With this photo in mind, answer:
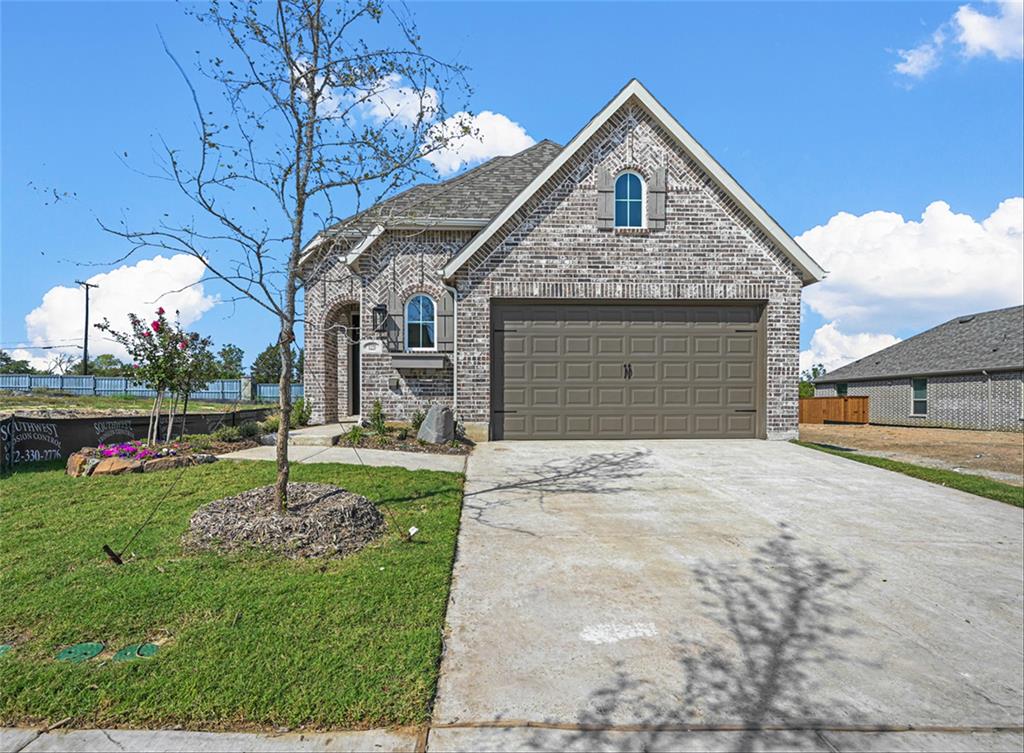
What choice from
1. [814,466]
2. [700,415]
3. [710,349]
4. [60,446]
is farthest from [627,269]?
[60,446]

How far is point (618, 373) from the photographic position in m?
11.7

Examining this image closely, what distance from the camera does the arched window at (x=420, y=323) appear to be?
12.8 metres

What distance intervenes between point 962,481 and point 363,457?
376 inches

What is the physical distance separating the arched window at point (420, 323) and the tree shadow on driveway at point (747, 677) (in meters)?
9.46

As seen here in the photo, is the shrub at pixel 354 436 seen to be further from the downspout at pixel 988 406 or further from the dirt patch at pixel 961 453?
the downspout at pixel 988 406

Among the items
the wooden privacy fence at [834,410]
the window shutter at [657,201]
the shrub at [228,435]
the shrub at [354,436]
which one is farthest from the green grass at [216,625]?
the wooden privacy fence at [834,410]

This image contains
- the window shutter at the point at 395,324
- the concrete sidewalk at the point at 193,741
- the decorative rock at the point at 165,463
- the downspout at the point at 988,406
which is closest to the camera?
the concrete sidewalk at the point at 193,741

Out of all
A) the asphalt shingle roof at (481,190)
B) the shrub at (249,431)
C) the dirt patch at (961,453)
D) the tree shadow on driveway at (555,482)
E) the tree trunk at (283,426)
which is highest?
the asphalt shingle roof at (481,190)

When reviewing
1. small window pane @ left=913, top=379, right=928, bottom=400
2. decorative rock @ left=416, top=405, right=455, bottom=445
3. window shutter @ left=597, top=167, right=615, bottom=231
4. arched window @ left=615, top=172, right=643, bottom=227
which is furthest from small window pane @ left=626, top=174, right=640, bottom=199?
small window pane @ left=913, top=379, right=928, bottom=400

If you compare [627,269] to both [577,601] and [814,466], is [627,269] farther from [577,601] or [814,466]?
[577,601]

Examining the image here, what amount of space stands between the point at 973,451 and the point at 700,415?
7.55m

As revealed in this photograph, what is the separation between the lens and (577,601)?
154 inches

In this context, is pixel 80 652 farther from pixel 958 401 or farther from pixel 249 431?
pixel 958 401

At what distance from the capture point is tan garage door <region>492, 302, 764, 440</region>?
11.7m
